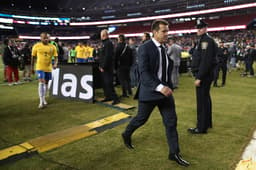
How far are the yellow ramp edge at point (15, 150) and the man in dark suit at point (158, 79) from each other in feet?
6.47

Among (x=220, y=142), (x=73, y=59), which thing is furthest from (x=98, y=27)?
(x=220, y=142)

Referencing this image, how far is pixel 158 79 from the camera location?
2.85 m

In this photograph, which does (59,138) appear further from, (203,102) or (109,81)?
(203,102)

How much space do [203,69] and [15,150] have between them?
10.9 feet

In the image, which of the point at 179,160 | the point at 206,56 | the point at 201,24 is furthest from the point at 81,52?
the point at 179,160

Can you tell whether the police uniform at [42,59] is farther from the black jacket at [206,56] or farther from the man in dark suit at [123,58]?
the black jacket at [206,56]

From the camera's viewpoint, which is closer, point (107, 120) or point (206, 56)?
point (206, 56)

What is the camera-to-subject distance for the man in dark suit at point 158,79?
2807mm

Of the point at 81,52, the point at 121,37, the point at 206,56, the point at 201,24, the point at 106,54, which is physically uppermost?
the point at 81,52

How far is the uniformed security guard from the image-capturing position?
12.4 feet

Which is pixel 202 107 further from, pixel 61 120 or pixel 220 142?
pixel 61 120

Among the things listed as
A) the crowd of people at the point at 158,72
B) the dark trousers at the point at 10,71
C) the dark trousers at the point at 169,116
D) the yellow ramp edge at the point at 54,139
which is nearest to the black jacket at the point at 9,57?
the dark trousers at the point at 10,71

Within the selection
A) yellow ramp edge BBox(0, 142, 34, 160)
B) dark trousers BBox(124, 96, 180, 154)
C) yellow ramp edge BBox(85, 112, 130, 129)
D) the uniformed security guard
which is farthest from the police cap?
yellow ramp edge BBox(0, 142, 34, 160)

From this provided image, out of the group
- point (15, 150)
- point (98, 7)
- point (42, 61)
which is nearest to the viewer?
point (15, 150)
